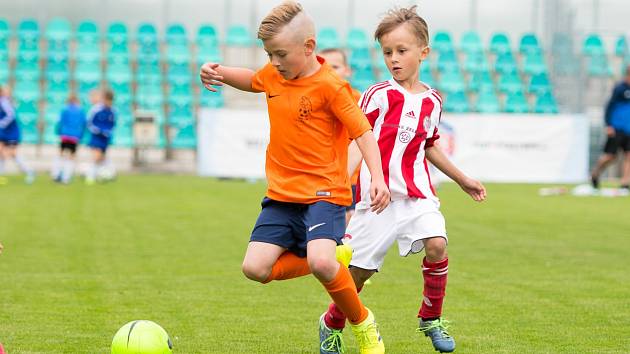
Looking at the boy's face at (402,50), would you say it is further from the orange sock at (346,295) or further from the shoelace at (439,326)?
the shoelace at (439,326)

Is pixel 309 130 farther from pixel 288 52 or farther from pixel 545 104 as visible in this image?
pixel 545 104

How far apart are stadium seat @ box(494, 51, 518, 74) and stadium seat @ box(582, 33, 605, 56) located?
198 centimetres

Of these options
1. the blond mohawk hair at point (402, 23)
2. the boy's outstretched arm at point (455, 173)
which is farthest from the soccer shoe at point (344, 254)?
the blond mohawk hair at point (402, 23)

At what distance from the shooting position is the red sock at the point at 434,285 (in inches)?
224

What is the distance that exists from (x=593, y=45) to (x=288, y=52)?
1055 inches

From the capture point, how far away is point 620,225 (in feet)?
44.3

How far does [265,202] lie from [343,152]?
463 millimetres

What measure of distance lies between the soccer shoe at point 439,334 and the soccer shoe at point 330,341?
46cm

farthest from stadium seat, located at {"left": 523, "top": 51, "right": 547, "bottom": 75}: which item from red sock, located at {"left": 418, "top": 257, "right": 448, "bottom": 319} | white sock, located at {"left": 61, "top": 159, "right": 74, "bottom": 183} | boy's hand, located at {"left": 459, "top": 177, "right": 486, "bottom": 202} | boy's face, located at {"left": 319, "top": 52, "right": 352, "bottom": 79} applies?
red sock, located at {"left": 418, "top": 257, "right": 448, "bottom": 319}

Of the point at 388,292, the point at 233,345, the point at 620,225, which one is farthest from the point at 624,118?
the point at 233,345

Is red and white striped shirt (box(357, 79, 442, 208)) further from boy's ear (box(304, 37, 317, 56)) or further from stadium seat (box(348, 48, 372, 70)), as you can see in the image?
stadium seat (box(348, 48, 372, 70))

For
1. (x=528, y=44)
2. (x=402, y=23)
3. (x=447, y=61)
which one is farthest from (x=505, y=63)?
(x=402, y=23)

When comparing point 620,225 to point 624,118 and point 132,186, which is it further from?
point 132,186

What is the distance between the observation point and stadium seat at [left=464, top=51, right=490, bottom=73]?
30.1m
